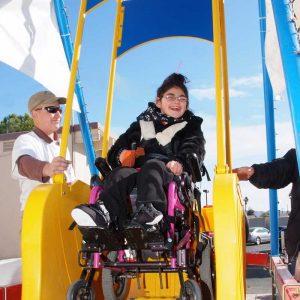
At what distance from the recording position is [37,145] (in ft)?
11.8

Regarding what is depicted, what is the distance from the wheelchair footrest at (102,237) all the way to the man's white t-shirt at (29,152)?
3.50 ft

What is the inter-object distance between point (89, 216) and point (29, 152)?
1.17m

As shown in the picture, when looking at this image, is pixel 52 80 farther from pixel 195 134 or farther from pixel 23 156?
pixel 195 134

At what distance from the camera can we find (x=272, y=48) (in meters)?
4.20

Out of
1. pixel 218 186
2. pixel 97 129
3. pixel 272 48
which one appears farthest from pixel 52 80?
pixel 97 129

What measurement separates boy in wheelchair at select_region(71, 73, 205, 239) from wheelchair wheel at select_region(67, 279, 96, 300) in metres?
0.38

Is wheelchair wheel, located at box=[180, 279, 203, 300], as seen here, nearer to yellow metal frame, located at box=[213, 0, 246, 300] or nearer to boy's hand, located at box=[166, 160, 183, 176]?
yellow metal frame, located at box=[213, 0, 246, 300]

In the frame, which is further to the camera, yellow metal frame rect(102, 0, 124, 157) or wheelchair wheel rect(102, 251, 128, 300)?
yellow metal frame rect(102, 0, 124, 157)

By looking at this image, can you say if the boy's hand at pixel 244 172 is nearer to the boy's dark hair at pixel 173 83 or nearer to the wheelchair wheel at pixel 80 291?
the boy's dark hair at pixel 173 83

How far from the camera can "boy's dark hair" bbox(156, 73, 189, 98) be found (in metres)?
3.48

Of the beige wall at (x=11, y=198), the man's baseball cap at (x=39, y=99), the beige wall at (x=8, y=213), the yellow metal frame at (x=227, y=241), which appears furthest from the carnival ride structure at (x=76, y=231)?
the beige wall at (x=8, y=213)

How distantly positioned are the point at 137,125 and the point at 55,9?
2.50 m

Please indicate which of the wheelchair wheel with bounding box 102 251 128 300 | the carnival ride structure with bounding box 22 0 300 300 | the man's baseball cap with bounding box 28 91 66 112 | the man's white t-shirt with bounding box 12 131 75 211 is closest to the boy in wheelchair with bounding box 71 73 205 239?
the carnival ride structure with bounding box 22 0 300 300

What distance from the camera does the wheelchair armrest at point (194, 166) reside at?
2.79 metres
